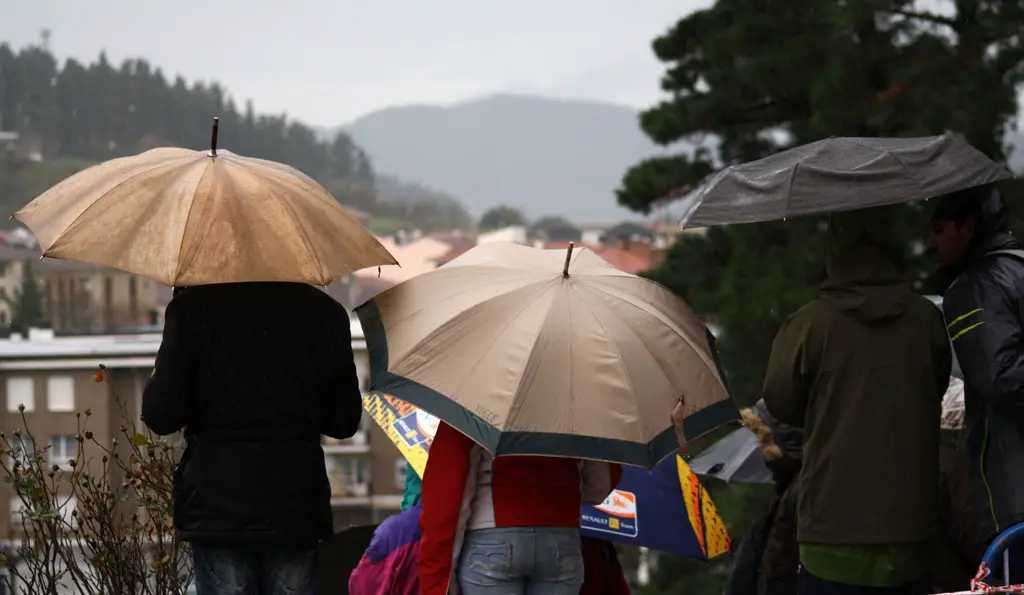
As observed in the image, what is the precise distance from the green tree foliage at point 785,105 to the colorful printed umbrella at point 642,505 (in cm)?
445

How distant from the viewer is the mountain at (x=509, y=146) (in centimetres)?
8900

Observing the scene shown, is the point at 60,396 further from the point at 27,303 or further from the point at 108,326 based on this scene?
the point at 108,326

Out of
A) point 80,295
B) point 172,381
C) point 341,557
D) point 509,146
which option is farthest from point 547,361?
point 509,146

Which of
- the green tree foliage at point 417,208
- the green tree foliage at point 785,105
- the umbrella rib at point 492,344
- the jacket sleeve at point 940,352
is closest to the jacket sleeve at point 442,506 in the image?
the umbrella rib at point 492,344

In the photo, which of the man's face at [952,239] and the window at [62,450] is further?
the window at [62,450]

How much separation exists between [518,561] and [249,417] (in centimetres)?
66

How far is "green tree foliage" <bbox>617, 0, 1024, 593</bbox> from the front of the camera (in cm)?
776

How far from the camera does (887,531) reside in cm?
283

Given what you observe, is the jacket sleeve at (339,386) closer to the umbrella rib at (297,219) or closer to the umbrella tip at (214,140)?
the umbrella rib at (297,219)

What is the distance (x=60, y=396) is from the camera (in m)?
12.8

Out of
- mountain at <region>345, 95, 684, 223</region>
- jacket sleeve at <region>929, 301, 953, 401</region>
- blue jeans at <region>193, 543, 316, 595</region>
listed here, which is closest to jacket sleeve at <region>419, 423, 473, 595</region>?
blue jeans at <region>193, 543, 316, 595</region>

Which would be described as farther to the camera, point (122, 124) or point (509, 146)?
point (509, 146)

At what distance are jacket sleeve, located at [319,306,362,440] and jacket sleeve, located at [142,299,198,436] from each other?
0.96ft

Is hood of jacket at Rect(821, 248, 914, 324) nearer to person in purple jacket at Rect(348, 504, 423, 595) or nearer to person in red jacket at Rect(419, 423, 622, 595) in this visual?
person in red jacket at Rect(419, 423, 622, 595)
